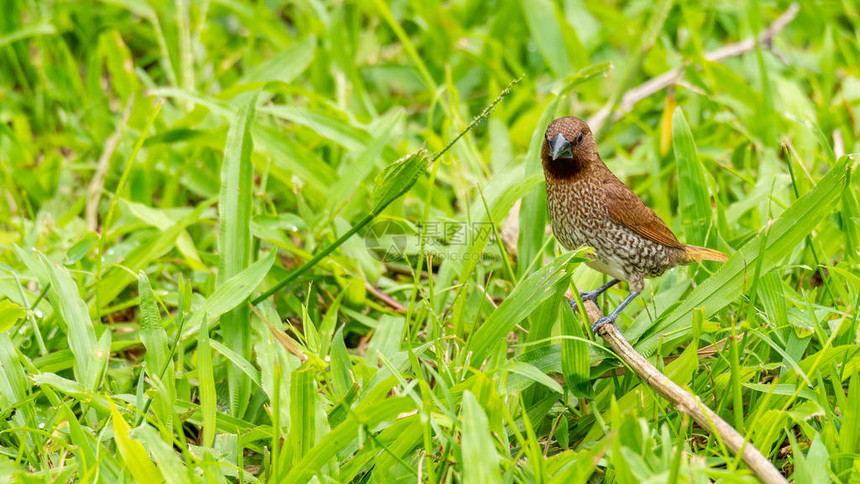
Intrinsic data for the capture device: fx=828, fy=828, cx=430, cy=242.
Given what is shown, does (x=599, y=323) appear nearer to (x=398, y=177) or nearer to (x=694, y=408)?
(x=694, y=408)

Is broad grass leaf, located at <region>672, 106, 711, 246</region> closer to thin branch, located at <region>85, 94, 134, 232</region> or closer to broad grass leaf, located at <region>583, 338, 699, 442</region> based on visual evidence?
broad grass leaf, located at <region>583, 338, 699, 442</region>

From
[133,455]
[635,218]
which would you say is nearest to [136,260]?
[133,455]

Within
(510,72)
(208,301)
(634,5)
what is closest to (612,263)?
(208,301)

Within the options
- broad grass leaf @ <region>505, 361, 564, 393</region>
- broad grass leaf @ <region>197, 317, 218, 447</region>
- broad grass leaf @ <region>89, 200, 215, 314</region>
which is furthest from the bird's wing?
broad grass leaf @ <region>89, 200, 215, 314</region>

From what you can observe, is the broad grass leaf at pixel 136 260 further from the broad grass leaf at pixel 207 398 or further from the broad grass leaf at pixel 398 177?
the broad grass leaf at pixel 398 177

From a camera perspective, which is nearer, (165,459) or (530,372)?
(165,459)

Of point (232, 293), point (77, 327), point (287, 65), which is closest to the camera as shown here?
point (77, 327)

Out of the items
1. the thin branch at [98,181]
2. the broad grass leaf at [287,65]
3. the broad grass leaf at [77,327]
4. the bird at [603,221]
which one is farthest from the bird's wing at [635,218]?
the thin branch at [98,181]

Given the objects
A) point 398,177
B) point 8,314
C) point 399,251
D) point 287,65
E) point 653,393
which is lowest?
point 653,393
